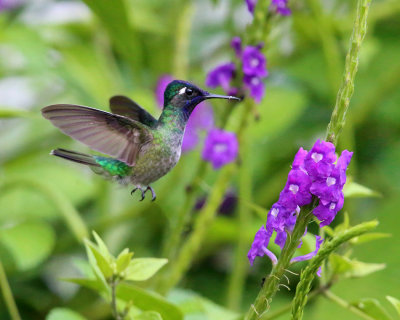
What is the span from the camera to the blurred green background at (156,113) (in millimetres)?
1946

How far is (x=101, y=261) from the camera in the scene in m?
1.03

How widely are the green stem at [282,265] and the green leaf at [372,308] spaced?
0.28m

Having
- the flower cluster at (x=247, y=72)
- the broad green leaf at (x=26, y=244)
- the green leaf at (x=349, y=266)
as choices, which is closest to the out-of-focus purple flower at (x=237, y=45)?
the flower cluster at (x=247, y=72)

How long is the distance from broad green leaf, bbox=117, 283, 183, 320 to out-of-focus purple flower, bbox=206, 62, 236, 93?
1.45 ft

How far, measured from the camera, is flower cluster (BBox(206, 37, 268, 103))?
1.33 metres

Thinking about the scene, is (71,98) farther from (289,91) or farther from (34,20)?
(289,91)

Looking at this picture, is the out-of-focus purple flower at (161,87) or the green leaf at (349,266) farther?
the out-of-focus purple flower at (161,87)

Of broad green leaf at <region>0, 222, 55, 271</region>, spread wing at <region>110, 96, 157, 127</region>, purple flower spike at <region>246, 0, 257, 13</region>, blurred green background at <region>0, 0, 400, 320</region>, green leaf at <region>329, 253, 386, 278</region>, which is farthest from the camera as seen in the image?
blurred green background at <region>0, 0, 400, 320</region>

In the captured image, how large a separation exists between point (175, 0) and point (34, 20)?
511 mm

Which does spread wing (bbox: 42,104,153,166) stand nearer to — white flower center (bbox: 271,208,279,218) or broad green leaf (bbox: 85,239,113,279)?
broad green leaf (bbox: 85,239,113,279)

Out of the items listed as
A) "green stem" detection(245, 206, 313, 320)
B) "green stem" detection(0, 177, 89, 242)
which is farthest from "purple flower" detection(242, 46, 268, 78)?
"green stem" detection(0, 177, 89, 242)

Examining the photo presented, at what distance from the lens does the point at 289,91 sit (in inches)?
98.4

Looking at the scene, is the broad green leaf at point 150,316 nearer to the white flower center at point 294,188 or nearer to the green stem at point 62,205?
the white flower center at point 294,188

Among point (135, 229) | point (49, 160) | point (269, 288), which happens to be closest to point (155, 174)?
point (269, 288)
